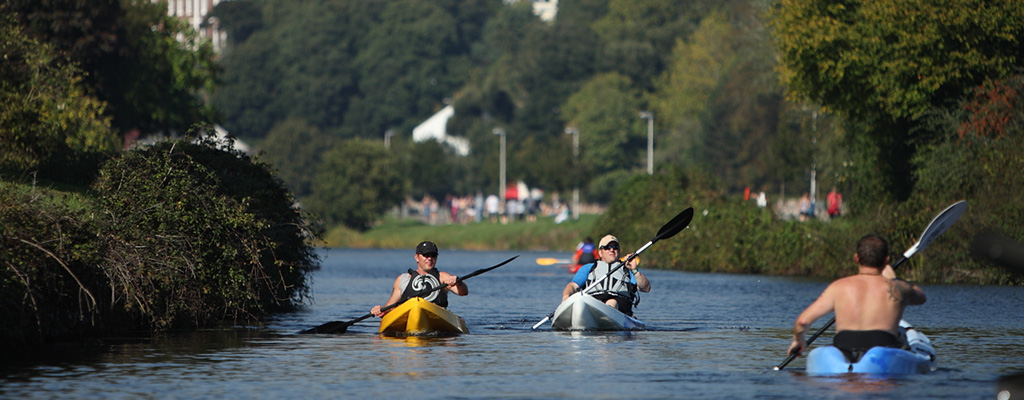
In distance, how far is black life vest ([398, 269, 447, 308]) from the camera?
20188 mm

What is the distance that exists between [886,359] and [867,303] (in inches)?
24.4

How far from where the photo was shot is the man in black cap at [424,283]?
20.0 meters

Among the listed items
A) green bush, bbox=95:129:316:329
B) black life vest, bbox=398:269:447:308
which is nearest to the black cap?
black life vest, bbox=398:269:447:308

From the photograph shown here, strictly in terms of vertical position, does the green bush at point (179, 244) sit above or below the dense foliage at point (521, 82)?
below

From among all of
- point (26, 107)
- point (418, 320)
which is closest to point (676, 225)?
point (418, 320)

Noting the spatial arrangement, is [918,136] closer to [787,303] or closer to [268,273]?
[787,303]

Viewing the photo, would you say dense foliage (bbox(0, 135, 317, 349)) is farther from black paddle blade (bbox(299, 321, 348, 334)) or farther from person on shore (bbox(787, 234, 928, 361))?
person on shore (bbox(787, 234, 928, 361))

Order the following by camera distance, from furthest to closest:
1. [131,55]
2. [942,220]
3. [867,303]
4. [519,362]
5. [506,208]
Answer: [506,208] → [131,55] → [942,220] → [519,362] → [867,303]

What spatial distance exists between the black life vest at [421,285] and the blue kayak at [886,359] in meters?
6.72

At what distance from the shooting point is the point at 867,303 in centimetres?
1374

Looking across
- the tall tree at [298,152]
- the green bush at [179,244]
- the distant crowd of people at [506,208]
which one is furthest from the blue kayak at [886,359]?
the tall tree at [298,152]

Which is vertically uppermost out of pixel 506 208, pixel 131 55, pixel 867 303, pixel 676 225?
pixel 131 55

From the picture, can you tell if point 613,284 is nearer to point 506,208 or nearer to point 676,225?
point 676,225

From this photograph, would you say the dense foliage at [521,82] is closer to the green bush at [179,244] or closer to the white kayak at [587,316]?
the white kayak at [587,316]
